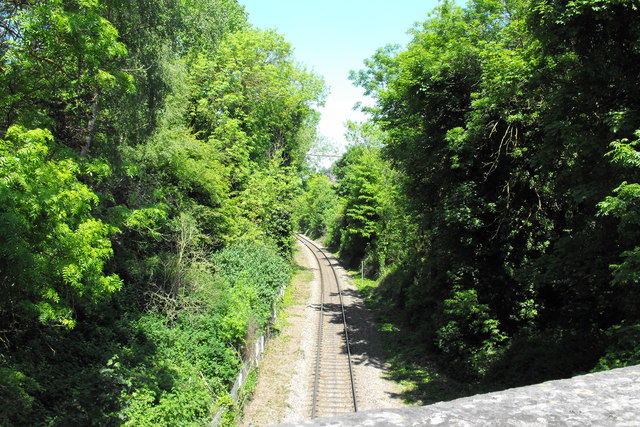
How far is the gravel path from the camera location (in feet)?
41.8

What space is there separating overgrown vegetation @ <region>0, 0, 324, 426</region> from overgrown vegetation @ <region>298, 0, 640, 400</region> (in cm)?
796

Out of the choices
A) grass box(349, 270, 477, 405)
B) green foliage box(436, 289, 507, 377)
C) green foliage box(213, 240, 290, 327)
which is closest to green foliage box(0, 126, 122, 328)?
green foliage box(213, 240, 290, 327)

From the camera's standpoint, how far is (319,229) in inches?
2813

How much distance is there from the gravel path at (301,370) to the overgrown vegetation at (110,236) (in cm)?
146

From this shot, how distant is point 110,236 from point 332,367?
30.3ft

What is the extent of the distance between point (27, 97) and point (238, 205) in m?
15.2

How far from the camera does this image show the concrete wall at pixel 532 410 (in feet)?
8.85

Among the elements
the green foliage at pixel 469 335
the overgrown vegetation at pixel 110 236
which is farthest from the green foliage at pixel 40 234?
the green foliage at pixel 469 335

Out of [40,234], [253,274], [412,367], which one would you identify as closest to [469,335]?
[412,367]

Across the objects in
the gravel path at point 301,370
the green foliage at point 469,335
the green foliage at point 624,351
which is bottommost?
the gravel path at point 301,370

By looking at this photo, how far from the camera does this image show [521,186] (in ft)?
48.1

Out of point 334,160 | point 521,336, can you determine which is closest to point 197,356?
point 521,336

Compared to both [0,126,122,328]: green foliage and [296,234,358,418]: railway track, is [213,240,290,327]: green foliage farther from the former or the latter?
[0,126,122,328]: green foliage

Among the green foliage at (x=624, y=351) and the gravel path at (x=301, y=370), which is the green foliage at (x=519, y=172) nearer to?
the green foliage at (x=624, y=351)
